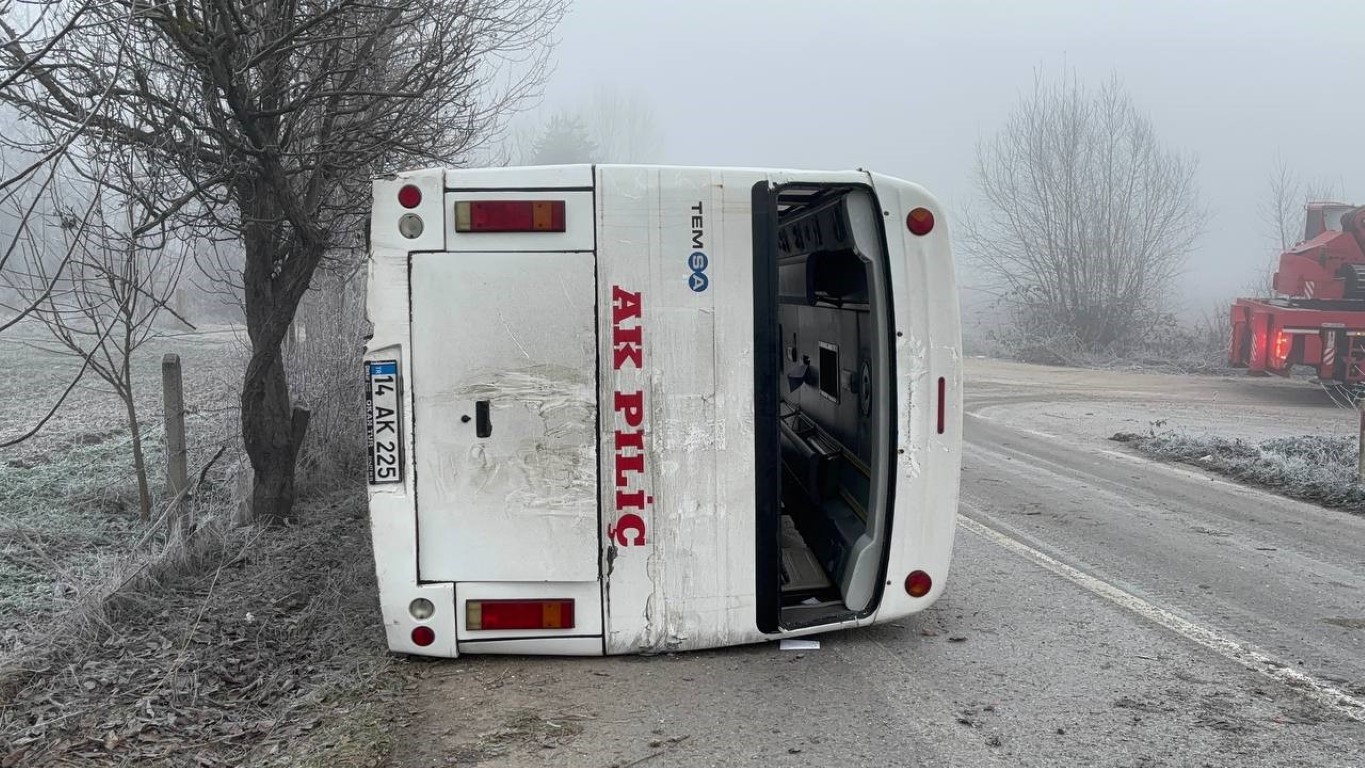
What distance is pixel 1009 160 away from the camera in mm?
30484

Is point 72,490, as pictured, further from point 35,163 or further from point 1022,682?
point 1022,682

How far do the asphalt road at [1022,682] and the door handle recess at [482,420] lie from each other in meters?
1.04

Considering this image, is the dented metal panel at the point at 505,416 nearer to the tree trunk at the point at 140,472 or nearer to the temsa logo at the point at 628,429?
the temsa logo at the point at 628,429

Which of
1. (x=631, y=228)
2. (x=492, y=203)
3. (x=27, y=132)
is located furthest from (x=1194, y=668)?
(x=27, y=132)

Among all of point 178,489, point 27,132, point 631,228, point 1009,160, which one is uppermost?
point 1009,160

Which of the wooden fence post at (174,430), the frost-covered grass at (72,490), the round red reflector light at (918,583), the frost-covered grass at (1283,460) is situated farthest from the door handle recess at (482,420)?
the frost-covered grass at (1283,460)

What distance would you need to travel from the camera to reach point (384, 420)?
4121mm

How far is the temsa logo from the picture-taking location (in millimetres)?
→ 4211

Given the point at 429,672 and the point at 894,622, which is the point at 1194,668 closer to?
the point at 894,622

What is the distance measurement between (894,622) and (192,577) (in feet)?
12.6

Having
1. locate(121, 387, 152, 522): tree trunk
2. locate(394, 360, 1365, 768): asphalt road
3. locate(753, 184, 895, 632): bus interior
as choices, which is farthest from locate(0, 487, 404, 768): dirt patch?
locate(753, 184, 895, 632): bus interior

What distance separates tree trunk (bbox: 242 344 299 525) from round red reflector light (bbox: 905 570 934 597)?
4.26 m

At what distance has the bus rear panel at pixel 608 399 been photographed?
4121 mm

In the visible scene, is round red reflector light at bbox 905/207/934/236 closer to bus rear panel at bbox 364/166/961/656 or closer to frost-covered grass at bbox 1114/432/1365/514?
bus rear panel at bbox 364/166/961/656
